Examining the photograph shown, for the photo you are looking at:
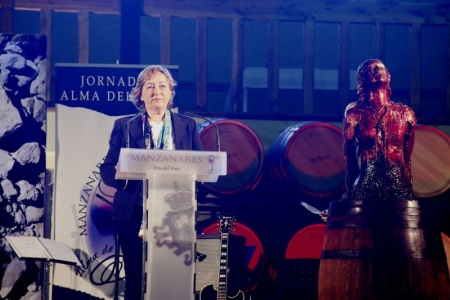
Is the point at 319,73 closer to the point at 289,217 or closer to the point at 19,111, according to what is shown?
the point at 289,217

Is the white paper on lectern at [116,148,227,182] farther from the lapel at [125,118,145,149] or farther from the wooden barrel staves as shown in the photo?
the wooden barrel staves

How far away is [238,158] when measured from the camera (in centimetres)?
627

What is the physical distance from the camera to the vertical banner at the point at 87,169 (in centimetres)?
601

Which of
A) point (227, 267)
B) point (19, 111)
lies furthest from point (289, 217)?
point (19, 111)

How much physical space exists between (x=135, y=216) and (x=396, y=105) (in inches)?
72.3

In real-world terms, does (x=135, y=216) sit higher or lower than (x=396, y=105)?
lower

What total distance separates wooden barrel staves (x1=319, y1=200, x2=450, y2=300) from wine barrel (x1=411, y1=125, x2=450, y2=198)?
1370mm

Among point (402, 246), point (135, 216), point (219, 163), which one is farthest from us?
point (135, 216)

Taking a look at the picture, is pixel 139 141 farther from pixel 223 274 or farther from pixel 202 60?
pixel 202 60

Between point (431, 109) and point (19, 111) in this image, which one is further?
point (431, 109)

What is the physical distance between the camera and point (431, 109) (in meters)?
7.87

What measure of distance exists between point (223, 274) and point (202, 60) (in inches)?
96.3

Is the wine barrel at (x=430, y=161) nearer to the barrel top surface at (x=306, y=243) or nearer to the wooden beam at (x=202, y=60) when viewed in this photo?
the barrel top surface at (x=306, y=243)

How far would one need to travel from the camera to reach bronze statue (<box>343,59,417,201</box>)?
5.28 m
